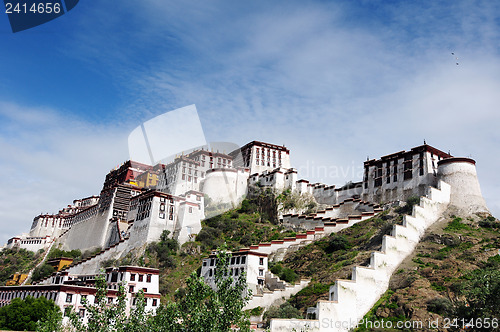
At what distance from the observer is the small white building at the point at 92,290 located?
160 ft

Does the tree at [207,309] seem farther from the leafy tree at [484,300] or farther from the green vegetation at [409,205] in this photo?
the green vegetation at [409,205]

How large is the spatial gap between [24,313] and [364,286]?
107 feet

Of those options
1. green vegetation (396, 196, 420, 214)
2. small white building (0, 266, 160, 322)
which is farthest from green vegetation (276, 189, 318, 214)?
small white building (0, 266, 160, 322)

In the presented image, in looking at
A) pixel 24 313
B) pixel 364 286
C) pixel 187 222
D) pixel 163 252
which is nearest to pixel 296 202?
pixel 187 222

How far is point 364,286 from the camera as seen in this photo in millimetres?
38625

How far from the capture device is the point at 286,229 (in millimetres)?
69500

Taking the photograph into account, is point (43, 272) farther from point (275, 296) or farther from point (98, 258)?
point (275, 296)

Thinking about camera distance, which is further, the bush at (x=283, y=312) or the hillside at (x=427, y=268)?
the bush at (x=283, y=312)

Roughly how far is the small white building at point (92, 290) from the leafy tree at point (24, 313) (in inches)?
106

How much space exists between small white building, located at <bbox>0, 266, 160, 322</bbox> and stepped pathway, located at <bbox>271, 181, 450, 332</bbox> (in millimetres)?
20594

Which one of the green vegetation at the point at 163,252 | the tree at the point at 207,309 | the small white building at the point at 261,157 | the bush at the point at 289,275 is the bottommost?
the tree at the point at 207,309

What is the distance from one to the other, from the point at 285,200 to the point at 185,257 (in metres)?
21.4

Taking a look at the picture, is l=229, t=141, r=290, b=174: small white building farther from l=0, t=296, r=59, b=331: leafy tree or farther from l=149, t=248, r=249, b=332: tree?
l=149, t=248, r=249, b=332: tree

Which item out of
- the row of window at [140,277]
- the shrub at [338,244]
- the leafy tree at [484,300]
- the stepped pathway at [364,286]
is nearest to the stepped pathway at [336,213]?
the shrub at [338,244]
